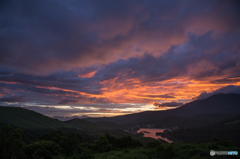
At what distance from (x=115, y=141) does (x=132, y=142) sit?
6910 mm

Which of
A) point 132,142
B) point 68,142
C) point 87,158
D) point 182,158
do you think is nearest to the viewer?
point 87,158

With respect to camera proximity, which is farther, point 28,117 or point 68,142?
point 28,117

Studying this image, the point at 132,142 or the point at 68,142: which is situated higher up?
the point at 68,142

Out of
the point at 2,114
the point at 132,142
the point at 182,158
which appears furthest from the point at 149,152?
the point at 2,114

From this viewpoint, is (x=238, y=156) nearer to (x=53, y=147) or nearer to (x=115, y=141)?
(x=53, y=147)

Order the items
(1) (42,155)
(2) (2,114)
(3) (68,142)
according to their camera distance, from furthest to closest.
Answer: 1. (2) (2,114)
2. (3) (68,142)
3. (1) (42,155)

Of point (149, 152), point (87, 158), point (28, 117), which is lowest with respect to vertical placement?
point (28, 117)

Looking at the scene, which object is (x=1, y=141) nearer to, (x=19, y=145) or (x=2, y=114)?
(x=19, y=145)

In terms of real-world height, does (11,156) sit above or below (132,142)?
above

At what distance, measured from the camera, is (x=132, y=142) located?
5053cm

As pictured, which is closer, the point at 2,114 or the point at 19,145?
the point at 19,145

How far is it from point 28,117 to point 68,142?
550 feet

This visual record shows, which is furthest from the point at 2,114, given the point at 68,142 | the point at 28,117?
the point at 68,142

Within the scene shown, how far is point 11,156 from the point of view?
987 inches
